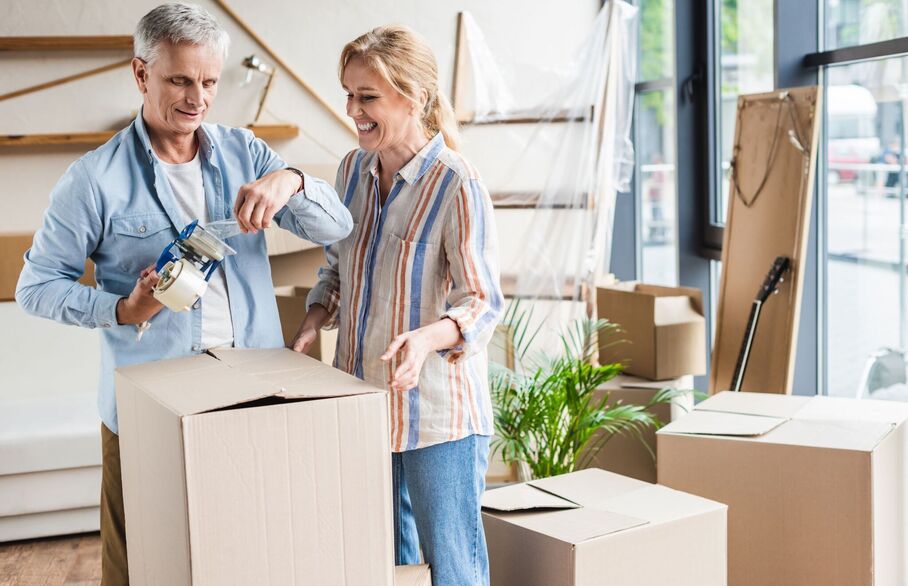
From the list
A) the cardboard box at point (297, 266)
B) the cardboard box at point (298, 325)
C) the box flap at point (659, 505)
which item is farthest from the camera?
the cardboard box at point (297, 266)

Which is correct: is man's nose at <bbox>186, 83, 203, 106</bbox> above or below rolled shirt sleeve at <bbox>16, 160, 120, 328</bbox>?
above

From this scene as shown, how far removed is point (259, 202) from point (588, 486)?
100cm

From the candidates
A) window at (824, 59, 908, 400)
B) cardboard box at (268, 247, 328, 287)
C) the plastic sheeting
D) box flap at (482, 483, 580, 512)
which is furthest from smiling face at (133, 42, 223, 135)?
cardboard box at (268, 247, 328, 287)

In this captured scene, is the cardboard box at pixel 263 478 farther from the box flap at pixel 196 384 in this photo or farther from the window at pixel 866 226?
the window at pixel 866 226

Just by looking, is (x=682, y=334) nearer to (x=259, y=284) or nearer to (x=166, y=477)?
(x=259, y=284)

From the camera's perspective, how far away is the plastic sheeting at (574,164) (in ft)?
11.9

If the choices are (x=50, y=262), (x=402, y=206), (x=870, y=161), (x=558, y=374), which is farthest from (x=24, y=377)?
(x=870, y=161)

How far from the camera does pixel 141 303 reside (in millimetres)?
1464

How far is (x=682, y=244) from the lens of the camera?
3.73 metres

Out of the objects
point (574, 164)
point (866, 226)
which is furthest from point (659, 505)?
point (574, 164)

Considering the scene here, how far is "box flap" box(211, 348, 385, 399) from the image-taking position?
4.13 feet

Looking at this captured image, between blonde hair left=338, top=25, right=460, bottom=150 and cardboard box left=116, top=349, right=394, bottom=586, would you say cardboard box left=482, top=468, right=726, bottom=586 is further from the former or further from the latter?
blonde hair left=338, top=25, right=460, bottom=150

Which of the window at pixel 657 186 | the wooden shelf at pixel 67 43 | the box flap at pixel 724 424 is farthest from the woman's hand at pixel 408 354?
the wooden shelf at pixel 67 43

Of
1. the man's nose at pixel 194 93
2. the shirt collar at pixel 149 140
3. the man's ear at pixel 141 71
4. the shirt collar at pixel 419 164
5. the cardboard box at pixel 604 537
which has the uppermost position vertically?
the man's ear at pixel 141 71
